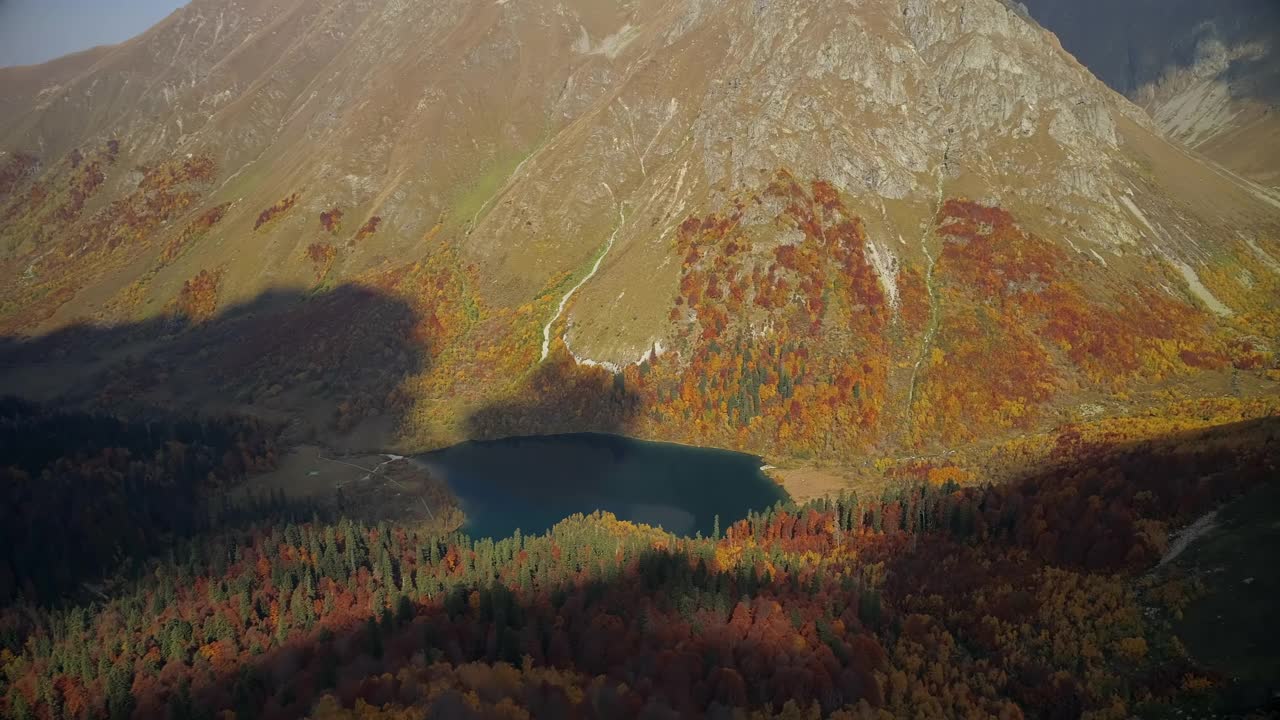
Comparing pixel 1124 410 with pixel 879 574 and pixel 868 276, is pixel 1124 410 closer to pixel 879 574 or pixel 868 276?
pixel 868 276

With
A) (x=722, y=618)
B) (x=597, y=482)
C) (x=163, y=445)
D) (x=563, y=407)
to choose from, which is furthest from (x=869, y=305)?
(x=163, y=445)

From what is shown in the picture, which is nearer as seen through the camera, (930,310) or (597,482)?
(597,482)

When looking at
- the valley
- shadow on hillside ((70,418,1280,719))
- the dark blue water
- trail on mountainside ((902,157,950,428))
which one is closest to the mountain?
trail on mountainside ((902,157,950,428))

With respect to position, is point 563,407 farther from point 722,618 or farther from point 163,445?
point 722,618

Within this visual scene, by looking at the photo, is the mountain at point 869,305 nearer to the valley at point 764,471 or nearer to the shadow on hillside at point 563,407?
the shadow on hillside at point 563,407

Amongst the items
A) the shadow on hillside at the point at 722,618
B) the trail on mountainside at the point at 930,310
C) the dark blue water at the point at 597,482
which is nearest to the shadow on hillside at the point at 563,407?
the dark blue water at the point at 597,482

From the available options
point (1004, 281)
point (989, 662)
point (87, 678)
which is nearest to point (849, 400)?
point (1004, 281)

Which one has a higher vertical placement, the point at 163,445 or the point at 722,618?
the point at 163,445

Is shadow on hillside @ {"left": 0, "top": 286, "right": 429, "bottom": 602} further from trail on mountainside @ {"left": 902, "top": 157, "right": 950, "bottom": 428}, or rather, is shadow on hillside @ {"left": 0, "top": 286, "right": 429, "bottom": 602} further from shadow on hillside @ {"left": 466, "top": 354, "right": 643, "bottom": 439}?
trail on mountainside @ {"left": 902, "top": 157, "right": 950, "bottom": 428}
